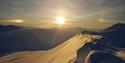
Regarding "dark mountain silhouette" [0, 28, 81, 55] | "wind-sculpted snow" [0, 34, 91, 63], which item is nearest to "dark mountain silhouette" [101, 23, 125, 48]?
"wind-sculpted snow" [0, 34, 91, 63]

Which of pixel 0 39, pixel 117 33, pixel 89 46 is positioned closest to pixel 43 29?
pixel 0 39

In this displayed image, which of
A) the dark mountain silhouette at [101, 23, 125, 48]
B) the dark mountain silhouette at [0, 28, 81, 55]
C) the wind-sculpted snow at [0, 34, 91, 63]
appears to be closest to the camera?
the wind-sculpted snow at [0, 34, 91, 63]

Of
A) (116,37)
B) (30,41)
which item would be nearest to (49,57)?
(116,37)

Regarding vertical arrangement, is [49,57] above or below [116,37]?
below

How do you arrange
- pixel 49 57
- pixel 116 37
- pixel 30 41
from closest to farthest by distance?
pixel 49 57 < pixel 116 37 < pixel 30 41

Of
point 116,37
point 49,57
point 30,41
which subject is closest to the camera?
point 49,57

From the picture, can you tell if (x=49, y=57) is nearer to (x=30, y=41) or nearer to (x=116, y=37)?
(x=116, y=37)

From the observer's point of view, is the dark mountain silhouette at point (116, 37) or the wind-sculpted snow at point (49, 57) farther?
the dark mountain silhouette at point (116, 37)

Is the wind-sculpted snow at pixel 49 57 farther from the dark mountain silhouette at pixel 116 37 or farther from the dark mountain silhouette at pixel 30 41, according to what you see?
the dark mountain silhouette at pixel 30 41

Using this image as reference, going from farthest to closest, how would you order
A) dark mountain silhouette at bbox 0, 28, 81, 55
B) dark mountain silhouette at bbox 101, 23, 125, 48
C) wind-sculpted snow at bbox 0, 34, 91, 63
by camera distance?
dark mountain silhouette at bbox 0, 28, 81, 55 → dark mountain silhouette at bbox 101, 23, 125, 48 → wind-sculpted snow at bbox 0, 34, 91, 63

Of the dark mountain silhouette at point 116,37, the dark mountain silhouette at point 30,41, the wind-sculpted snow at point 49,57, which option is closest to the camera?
the wind-sculpted snow at point 49,57

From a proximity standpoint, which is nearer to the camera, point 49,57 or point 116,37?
point 49,57

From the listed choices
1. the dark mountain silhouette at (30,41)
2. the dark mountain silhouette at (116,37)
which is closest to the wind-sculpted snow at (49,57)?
the dark mountain silhouette at (116,37)

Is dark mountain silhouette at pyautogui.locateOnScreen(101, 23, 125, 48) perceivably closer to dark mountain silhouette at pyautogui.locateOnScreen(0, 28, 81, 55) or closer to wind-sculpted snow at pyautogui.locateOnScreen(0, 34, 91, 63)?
wind-sculpted snow at pyautogui.locateOnScreen(0, 34, 91, 63)
